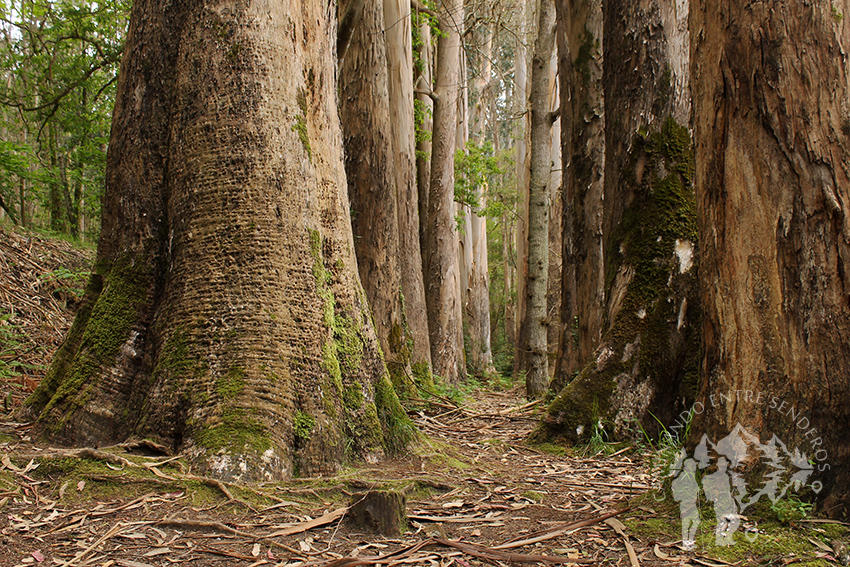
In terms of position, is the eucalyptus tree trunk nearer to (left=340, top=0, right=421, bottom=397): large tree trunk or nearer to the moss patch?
(left=340, top=0, right=421, bottom=397): large tree trunk

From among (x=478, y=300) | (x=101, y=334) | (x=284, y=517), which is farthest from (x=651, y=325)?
(x=478, y=300)

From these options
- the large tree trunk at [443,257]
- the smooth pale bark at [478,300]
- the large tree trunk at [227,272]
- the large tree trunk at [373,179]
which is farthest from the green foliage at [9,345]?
the smooth pale bark at [478,300]

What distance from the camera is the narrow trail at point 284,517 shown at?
6.91 ft

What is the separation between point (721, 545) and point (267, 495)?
1.88 m

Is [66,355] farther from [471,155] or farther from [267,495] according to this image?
[471,155]

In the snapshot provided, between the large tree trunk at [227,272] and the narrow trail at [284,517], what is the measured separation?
224mm

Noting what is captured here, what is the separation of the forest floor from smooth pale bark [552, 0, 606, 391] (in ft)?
9.69

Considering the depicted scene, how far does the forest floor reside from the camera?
2057mm

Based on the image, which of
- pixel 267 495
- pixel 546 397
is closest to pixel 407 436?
pixel 267 495

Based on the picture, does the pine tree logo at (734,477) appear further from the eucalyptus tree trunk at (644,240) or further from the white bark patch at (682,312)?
the white bark patch at (682,312)

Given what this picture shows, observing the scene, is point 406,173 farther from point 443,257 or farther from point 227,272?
point 227,272

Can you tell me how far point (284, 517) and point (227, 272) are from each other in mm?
1364

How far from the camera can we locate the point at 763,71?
225 cm

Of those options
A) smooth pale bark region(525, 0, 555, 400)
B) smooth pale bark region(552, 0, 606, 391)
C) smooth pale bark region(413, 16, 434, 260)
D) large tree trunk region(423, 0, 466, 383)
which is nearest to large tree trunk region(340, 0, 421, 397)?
smooth pale bark region(552, 0, 606, 391)
